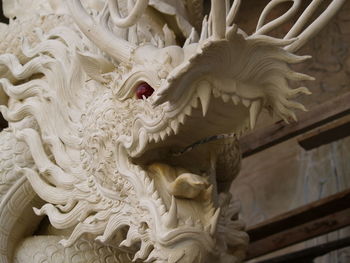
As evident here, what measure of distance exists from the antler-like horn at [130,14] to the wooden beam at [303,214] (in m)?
1.10

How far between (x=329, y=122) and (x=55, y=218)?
129 centimetres

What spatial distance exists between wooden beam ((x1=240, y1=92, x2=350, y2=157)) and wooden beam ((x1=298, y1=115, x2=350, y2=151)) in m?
0.03

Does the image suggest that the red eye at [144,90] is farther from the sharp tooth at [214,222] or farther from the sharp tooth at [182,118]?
the sharp tooth at [214,222]

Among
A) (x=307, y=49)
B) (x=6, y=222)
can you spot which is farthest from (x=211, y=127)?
(x=307, y=49)

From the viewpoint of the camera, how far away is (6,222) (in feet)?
5.78

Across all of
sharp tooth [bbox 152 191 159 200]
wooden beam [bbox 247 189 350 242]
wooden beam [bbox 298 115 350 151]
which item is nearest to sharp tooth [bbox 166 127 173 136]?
sharp tooth [bbox 152 191 159 200]

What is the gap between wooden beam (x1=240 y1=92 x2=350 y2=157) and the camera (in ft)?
8.54

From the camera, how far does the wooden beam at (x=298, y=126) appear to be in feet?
8.54

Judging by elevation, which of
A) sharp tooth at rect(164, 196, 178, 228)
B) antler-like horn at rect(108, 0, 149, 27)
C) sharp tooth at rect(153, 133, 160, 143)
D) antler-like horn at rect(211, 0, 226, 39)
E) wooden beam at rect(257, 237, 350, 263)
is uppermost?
wooden beam at rect(257, 237, 350, 263)

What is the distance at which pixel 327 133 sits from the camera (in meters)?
2.59

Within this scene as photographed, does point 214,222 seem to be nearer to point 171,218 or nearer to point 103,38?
point 171,218

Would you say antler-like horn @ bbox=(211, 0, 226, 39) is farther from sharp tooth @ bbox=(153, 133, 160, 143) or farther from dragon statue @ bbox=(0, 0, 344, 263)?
sharp tooth @ bbox=(153, 133, 160, 143)

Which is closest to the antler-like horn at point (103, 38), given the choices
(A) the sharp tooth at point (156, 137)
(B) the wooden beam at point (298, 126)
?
(A) the sharp tooth at point (156, 137)

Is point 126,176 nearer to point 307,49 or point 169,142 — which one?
point 169,142
